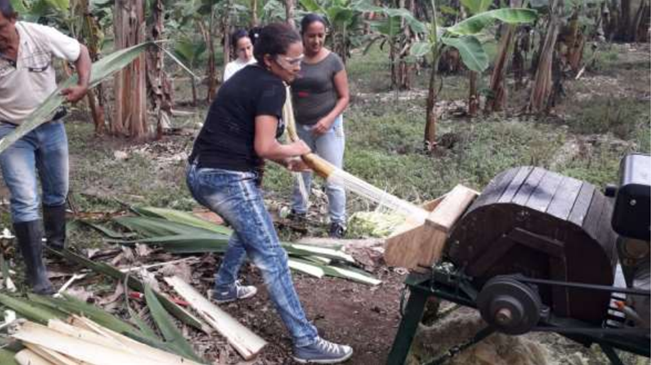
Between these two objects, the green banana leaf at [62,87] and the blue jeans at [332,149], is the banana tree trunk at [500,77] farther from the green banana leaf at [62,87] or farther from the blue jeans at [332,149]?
the green banana leaf at [62,87]

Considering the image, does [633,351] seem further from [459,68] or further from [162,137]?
[459,68]

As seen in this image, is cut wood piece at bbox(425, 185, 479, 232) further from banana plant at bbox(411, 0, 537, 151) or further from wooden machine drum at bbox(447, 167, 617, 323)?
banana plant at bbox(411, 0, 537, 151)

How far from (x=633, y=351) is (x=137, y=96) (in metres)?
7.26

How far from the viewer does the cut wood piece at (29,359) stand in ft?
9.66

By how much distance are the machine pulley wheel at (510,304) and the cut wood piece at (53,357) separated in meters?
1.82

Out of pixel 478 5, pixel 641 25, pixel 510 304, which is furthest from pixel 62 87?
pixel 641 25

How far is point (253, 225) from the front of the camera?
3.39 metres

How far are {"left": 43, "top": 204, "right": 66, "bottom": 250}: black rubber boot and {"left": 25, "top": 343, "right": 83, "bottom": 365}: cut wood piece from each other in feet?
4.99

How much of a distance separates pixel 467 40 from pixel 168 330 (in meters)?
5.87

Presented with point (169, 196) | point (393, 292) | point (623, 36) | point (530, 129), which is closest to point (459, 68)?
point (530, 129)

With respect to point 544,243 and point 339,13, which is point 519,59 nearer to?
point 339,13

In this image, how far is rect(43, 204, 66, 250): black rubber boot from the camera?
438cm

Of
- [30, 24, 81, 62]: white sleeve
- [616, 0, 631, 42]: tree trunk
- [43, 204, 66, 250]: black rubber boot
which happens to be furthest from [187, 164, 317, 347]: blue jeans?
[616, 0, 631, 42]: tree trunk

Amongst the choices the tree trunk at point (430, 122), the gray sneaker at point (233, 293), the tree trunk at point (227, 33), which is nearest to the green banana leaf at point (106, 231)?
the gray sneaker at point (233, 293)
